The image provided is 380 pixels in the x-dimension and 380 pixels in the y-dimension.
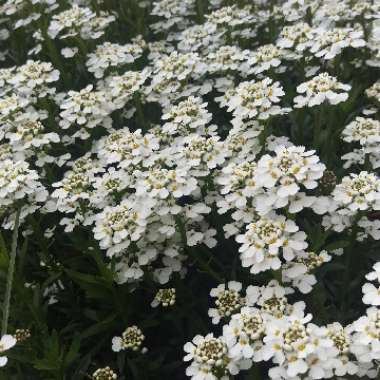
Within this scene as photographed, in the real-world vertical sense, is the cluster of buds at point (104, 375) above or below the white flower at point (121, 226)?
below

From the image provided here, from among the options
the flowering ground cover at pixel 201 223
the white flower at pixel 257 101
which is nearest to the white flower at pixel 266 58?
the flowering ground cover at pixel 201 223

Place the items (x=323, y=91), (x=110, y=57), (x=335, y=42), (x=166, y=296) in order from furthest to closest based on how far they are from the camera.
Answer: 1. (x=110, y=57)
2. (x=335, y=42)
3. (x=323, y=91)
4. (x=166, y=296)

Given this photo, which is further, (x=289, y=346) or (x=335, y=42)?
(x=335, y=42)

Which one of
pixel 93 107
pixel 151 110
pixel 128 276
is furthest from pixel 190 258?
pixel 151 110

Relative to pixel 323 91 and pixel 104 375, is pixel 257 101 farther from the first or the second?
pixel 104 375

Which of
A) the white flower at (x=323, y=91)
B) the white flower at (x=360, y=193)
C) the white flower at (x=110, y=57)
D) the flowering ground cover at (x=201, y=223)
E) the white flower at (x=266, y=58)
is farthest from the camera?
the white flower at (x=110, y=57)

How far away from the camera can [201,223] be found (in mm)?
3682

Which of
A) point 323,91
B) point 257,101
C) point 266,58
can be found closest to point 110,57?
point 266,58

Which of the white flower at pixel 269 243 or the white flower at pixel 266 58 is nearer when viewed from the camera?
the white flower at pixel 269 243

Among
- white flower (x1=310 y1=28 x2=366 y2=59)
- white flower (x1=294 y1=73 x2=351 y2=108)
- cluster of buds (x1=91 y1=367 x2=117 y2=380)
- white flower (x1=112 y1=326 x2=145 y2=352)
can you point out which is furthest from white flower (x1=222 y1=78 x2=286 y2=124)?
cluster of buds (x1=91 y1=367 x2=117 y2=380)

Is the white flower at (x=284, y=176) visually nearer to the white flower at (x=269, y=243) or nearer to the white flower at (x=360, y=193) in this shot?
the white flower at (x=269, y=243)

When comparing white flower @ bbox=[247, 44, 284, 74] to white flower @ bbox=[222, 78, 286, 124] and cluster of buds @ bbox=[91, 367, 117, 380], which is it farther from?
cluster of buds @ bbox=[91, 367, 117, 380]

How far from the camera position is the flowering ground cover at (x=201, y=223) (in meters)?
2.85

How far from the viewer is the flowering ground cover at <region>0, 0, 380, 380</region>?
2.85 metres
